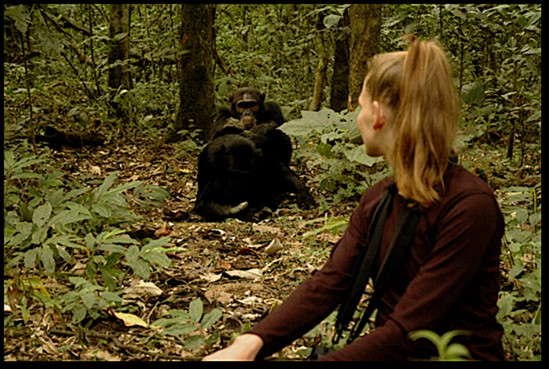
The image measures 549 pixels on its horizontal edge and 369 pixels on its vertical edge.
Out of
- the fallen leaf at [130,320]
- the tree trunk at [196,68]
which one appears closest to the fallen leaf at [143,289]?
the fallen leaf at [130,320]

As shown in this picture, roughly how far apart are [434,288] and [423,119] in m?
0.57

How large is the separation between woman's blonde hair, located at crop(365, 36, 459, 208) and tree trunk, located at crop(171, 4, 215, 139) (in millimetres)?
6519

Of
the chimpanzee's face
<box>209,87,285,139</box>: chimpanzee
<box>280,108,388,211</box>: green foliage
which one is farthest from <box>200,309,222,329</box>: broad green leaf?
the chimpanzee's face

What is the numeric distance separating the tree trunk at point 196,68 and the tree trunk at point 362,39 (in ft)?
11.5

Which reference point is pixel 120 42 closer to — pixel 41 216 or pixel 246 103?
pixel 246 103

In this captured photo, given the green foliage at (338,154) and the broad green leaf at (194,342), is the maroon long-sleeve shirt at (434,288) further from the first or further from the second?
the green foliage at (338,154)

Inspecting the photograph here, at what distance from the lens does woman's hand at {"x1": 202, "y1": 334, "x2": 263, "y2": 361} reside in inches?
88.3

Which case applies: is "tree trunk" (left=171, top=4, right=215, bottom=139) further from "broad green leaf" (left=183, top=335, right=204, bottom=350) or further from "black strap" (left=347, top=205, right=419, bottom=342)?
"black strap" (left=347, top=205, right=419, bottom=342)

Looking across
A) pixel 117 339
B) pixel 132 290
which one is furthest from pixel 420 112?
pixel 132 290

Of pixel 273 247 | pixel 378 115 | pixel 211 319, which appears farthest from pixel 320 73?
pixel 378 115

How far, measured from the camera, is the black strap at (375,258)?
87.3 inches

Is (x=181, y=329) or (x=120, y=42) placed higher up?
(x=120, y=42)

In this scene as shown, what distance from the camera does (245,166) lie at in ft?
21.5
